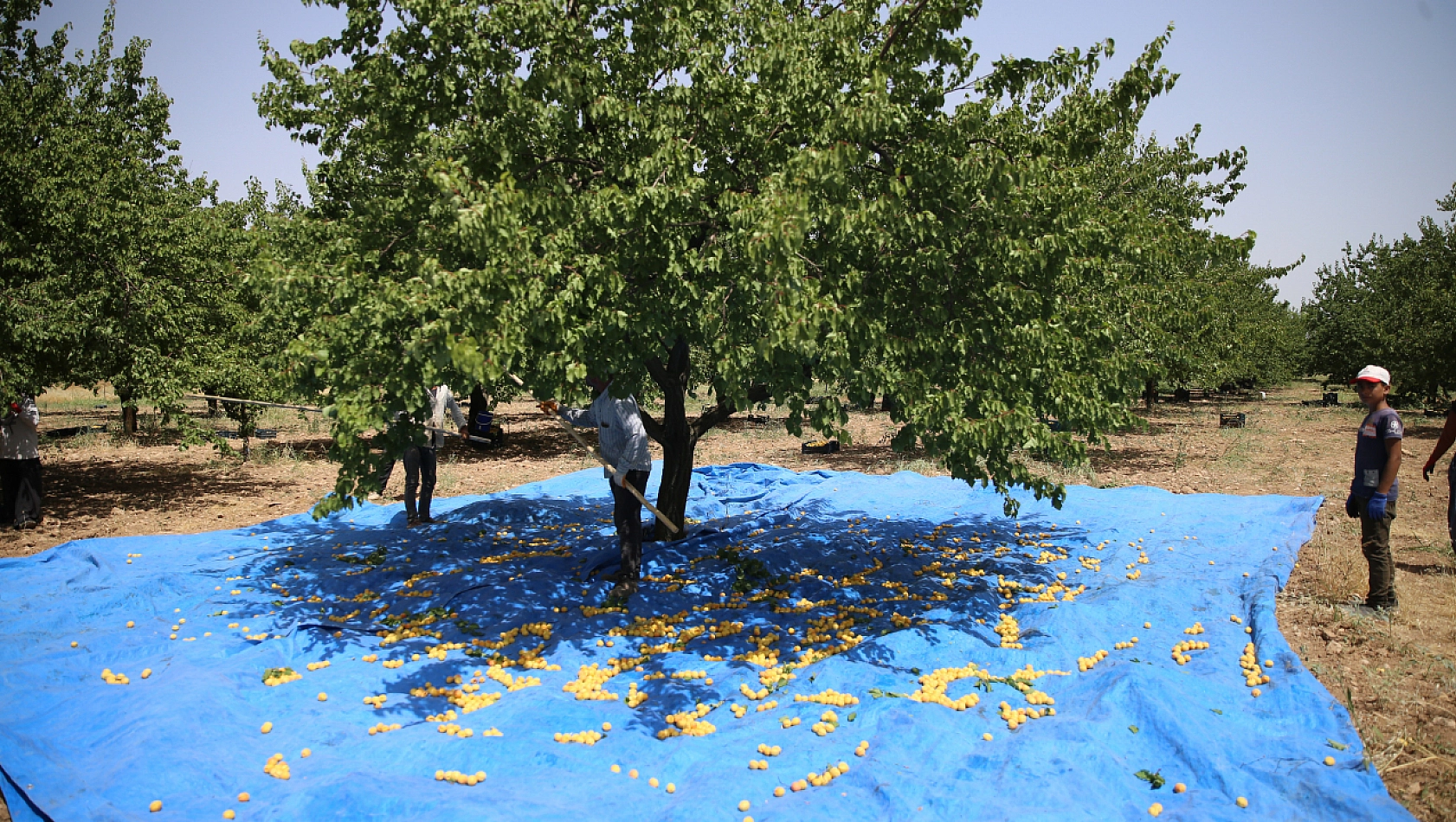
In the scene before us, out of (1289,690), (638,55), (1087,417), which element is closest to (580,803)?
(1289,690)

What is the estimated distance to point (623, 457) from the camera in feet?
25.3

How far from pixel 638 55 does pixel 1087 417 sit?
497cm

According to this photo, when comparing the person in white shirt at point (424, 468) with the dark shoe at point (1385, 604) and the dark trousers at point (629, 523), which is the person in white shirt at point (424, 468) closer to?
the dark trousers at point (629, 523)

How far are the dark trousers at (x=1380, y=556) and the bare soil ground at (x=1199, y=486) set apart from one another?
224 millimetres

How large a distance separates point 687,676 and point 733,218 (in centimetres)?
349

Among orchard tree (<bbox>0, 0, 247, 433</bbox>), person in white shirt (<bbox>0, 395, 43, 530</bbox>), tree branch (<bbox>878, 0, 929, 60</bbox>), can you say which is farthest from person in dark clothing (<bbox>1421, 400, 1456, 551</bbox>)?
person in white shirt (<bbox>0, 395, 43, 530</bbox>)

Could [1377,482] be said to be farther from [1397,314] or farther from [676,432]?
[1397,314]

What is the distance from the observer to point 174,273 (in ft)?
39.9

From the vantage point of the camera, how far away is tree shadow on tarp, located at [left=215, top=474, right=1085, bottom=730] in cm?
669

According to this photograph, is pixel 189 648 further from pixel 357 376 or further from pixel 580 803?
pixel 580 803

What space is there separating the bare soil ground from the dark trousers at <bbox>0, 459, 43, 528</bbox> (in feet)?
1.09

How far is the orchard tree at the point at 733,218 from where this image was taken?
18.7 ft

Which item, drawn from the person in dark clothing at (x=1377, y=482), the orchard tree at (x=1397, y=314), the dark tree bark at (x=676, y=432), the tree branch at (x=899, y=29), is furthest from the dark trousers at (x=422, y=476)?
the orchard tree at (x=1397, y=314)

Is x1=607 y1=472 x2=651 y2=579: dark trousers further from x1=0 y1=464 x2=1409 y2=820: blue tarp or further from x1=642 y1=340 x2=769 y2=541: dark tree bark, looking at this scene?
x1=642 y1=340 x2=769 y2=541: dark tree bark
